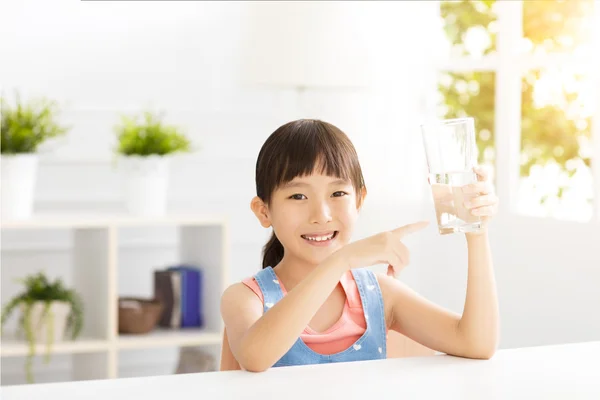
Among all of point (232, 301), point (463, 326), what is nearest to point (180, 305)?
point (232, 301)

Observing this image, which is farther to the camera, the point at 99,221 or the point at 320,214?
the point at 99,221

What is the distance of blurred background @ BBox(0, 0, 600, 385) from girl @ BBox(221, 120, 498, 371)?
55.0 inches

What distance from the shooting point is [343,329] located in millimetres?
1464

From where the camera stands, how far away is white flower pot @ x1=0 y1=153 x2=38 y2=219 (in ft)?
8.93

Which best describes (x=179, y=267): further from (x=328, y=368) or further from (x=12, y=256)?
(x=328, y=368)

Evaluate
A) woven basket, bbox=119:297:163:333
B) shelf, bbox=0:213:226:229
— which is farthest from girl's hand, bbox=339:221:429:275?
woven basket, bbox=119:297:163:333

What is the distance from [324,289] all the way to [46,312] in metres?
1.76

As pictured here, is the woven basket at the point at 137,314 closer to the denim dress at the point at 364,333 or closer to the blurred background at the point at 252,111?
the blurred background at the point at 252,111

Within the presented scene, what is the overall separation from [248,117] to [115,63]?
0.53m

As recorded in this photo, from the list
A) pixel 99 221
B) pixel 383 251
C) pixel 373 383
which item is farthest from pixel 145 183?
pixel 373 383

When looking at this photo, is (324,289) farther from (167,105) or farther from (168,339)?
(167,105)

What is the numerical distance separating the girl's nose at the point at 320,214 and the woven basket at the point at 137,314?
1622mm

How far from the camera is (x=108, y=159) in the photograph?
3234 millimetres

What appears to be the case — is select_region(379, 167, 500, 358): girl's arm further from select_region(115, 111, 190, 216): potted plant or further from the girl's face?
select_region(115, 111, 190, 216): potted plant
